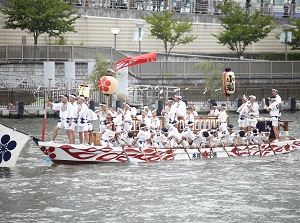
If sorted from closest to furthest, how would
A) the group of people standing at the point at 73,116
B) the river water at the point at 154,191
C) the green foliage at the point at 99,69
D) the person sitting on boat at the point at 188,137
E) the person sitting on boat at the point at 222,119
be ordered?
the river water at the point at 154,191 → the group of people standing at the point at 73,116 → the person sitting on boat at the point at 188,137 → the person sitting on boat at the point at 222,119 → the green foliage at the point at 99,69

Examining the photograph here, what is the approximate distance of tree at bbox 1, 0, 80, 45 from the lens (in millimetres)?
65938

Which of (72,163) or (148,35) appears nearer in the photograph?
(72,163)

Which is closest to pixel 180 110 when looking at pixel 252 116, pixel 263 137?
pixel 252 116

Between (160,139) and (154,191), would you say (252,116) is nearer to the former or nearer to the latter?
(160,139)

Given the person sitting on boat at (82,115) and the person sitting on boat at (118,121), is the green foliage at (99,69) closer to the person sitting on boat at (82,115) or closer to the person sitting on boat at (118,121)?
the person sitting on boat at (118,121)

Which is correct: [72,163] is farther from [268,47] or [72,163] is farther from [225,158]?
[268,47]

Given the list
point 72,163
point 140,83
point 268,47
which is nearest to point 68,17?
point 140,83

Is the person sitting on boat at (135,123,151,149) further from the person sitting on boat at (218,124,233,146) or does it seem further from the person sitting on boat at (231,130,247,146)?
the person sitting on boat at (231,130,247,146)

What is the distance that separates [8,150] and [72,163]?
250 cm

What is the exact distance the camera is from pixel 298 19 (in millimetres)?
76000

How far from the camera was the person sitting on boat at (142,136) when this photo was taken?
127 feet

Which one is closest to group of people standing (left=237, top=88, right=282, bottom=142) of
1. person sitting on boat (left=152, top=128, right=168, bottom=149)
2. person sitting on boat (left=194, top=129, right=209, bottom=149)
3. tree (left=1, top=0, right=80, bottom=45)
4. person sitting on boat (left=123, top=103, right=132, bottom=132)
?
person sitting on boat (left=194, top=129, right=209, bottom=149)

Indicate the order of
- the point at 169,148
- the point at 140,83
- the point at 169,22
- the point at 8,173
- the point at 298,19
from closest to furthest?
the point at 8,173, the point at 169,148, the point at 140,83, the point at 169,22, the point at 298,19

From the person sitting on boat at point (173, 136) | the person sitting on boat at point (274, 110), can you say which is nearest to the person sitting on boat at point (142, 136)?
the person sitting on boat at point (173, 136)
